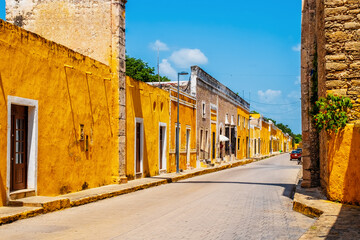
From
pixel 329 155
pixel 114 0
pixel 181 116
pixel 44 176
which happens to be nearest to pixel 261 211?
pixel 329 155

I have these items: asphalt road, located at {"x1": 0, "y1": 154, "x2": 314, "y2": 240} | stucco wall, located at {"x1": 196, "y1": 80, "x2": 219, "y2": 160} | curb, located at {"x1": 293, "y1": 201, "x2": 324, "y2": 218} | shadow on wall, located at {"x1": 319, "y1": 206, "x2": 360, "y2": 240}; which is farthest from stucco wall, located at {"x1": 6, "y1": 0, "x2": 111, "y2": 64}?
stucco wall, located at {"x1": 196, "y1": 80, "x2": 219, "y2": 160}

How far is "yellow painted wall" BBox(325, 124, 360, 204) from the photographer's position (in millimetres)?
9672

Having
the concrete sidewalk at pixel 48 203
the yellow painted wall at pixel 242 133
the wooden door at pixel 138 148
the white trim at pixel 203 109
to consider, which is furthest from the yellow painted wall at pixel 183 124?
the yellow painted wall at pixel 242 133

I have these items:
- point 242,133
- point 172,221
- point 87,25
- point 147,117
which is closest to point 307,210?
point 172,221

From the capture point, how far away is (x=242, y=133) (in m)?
53.5

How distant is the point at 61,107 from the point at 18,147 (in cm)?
202

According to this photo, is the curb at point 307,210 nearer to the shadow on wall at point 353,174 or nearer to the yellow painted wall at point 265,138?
the shadow on wall at point 353,174

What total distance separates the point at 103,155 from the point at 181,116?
11526 millimetres

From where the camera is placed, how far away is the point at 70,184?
13.6 m

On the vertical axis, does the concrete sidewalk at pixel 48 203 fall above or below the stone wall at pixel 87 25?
below

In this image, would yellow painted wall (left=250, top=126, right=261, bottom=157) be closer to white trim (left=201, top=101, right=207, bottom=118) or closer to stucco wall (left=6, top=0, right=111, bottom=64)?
white trim (left=201, top=101, right=207, bottom=118)

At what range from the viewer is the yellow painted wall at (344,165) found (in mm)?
9672

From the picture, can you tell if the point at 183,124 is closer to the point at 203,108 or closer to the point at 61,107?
the point at 203,108

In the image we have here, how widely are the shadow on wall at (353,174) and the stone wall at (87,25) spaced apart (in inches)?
367
